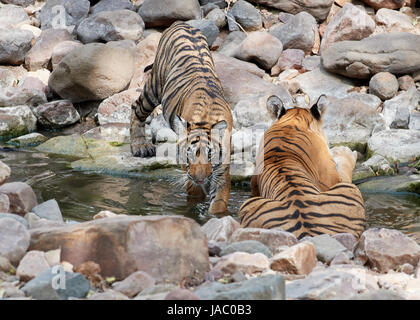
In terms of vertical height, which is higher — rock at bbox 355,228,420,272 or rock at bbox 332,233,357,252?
rock at bbox 355,228,420,272

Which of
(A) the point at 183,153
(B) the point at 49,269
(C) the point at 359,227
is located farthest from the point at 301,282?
(A) the point at 183,153

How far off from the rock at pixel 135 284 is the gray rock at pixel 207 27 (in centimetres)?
839

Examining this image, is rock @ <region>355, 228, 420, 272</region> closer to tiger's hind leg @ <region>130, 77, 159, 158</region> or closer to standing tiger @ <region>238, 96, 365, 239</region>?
standing tiger @ <region>238, 96, 365, 239</region>

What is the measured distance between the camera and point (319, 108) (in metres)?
5.13

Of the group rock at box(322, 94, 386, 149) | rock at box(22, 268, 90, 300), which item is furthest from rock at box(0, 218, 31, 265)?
rock at box(322, 94, 386, 149)

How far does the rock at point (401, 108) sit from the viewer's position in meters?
8.36

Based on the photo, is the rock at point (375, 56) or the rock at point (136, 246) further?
the rock at point (375, 56)

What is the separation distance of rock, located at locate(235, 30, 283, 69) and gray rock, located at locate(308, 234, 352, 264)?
6.98 metres

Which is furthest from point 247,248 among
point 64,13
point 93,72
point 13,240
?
point 64,13

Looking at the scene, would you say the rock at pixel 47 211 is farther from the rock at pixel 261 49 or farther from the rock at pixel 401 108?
the rock at pixel 261 49

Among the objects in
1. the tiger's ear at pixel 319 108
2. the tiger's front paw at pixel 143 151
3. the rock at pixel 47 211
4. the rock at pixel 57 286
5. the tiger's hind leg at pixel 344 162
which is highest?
the rock at pixel 57 286

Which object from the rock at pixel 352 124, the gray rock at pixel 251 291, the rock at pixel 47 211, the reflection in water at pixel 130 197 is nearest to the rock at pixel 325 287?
the gray rock at pixel 251 291

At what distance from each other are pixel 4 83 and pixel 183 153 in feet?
19.6

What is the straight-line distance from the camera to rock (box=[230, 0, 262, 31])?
11.3 meters
